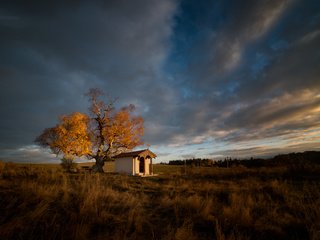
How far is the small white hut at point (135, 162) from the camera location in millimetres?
27562

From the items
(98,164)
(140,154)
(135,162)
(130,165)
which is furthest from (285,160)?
(98,164)

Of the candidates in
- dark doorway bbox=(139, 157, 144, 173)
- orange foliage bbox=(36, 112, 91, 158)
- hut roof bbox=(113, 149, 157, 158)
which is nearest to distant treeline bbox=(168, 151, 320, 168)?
hut roof bbox=(113, 149, 157, 158)

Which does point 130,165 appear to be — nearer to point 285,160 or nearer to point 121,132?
point 121,132

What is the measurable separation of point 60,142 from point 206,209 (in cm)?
2281

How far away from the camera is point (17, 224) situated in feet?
12.6

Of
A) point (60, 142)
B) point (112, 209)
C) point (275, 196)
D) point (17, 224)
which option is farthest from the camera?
point (60, 142)

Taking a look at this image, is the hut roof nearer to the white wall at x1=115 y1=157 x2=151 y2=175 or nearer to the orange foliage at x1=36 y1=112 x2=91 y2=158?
the white wall at x1=115 y1=157 x2=151 y2=175

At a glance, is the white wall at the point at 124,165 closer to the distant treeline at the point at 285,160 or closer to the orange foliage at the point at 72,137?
the orange foliage at the point at 72,137

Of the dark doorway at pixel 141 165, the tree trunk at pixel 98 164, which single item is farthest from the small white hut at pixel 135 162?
the tree trunk at pixel 98 164

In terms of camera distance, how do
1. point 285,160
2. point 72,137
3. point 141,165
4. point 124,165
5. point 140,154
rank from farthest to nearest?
point 141,165
point 124,165
point 140,154
point 285,160
point 72,137

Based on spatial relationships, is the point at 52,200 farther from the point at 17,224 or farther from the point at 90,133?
the point at 90,133

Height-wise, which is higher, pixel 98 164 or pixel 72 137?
pixel 72 137

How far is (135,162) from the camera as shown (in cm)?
2777

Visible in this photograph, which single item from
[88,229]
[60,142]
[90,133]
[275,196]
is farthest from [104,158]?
[88,229]
